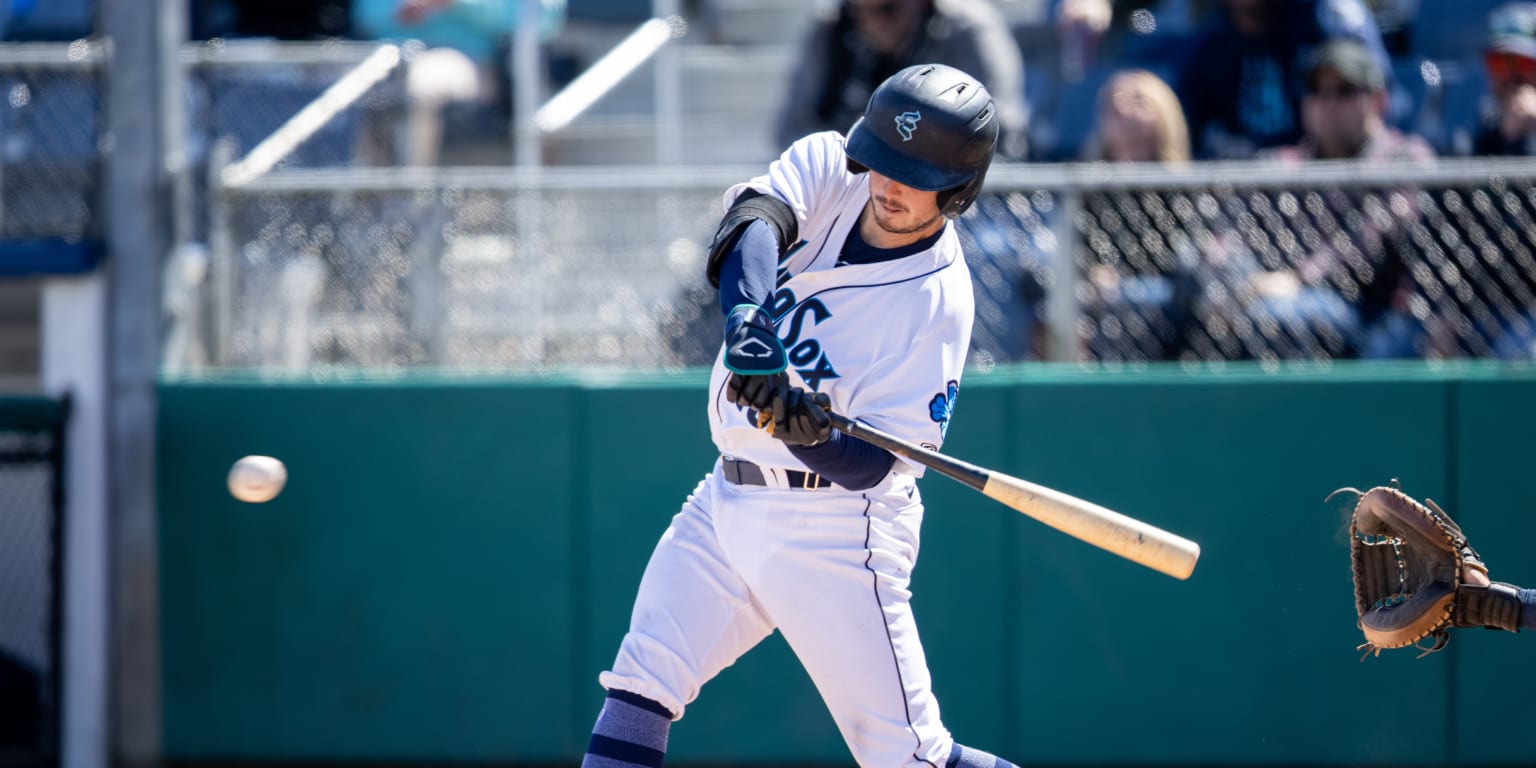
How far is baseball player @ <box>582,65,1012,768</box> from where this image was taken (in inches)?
124

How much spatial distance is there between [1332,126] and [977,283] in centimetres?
161

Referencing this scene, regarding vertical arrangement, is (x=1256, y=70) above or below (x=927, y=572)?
above

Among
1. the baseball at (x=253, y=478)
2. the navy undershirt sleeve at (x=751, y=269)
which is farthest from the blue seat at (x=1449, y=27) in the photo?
the baseball at (x=253, y=478)

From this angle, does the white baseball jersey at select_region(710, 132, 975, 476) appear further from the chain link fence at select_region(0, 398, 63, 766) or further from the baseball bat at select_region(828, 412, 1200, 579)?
the chain link fence at select_region(0, 398, 63, 766)

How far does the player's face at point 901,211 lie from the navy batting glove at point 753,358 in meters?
0.36

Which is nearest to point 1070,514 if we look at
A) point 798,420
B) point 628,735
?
point 798,420

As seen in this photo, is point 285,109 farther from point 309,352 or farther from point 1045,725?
point 1045,725

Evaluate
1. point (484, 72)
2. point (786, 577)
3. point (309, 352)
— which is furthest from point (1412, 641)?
point (484, 72)

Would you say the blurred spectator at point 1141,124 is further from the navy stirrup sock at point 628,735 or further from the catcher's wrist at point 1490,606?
the navy stirrup sock at point 628,735

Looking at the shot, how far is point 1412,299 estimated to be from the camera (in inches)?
211

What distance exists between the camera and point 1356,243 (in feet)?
17.3

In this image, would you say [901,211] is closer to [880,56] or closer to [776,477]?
[776,477]

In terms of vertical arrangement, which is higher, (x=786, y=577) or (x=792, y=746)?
(x=786, y=577)

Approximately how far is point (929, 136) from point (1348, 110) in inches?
133
